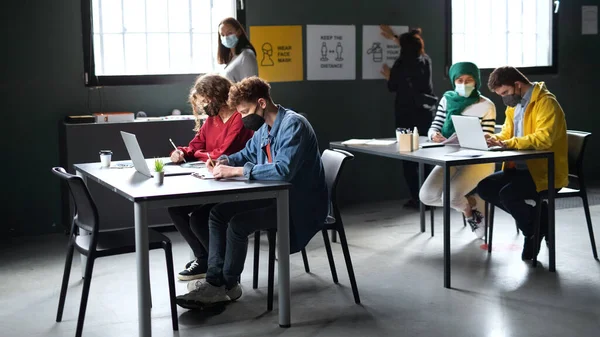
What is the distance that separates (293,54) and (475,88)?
73.8 inches

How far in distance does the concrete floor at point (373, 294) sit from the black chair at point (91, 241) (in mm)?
249

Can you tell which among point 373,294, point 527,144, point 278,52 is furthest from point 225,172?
point 278,52

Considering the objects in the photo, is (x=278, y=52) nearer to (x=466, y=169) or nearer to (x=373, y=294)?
(x=466, y=169)

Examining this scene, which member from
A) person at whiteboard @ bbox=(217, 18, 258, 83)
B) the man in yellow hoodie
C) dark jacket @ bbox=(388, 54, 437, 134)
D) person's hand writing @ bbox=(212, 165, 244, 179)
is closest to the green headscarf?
the man in yellow hoodie

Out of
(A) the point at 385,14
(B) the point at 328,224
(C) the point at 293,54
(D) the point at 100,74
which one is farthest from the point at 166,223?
(A) the point at 385,14

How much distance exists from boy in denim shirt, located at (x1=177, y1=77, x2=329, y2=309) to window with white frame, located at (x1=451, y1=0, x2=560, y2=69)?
3927 mm

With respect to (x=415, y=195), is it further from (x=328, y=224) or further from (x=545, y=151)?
(x=328, y=224)

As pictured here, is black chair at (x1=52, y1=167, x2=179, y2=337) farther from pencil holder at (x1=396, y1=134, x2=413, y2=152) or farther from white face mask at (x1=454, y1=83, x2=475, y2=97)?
white face mask at (x1=454, y1=83, x2=475, y2=97)

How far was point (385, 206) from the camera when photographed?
716cm

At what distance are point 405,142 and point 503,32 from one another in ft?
11.6

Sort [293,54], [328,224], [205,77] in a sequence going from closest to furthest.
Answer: [328,224] < [205,77] < [293,54]

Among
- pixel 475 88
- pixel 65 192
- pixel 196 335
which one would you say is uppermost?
pixel 475 88

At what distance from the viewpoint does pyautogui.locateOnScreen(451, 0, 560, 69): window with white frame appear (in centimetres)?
776

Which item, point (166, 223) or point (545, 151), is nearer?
point (545, 151)
